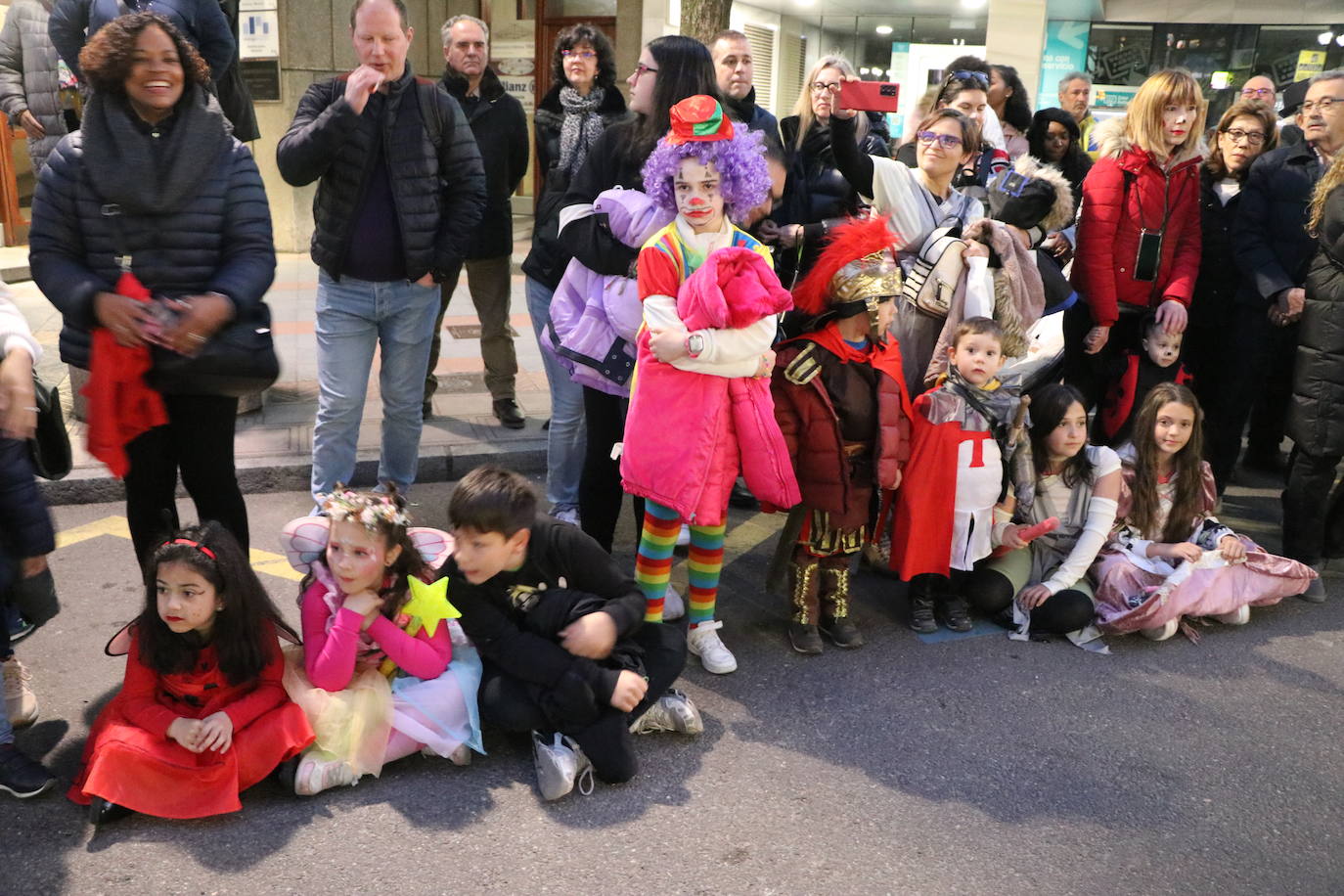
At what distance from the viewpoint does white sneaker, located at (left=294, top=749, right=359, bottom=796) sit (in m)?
3.03

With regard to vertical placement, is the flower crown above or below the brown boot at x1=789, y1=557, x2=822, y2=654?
above

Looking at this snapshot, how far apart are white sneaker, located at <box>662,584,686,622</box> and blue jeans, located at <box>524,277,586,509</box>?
663mm

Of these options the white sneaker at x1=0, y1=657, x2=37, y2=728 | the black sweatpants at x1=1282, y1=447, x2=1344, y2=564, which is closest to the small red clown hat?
the white sneaker at x1=0, y1=657, x2=37, y2=728

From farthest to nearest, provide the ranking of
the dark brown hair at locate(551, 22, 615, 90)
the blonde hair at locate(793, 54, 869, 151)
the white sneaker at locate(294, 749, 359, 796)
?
the dark brown hair at locate(551, 22, 615, 90) < the blonde hair at locate(793, 54, 869, 151) < the white sneaker at locate(294, 749, 359, 796)

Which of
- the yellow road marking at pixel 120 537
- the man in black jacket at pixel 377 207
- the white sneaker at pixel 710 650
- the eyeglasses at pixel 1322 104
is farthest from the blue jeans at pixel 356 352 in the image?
the eyeglasses at pixel 1322 104

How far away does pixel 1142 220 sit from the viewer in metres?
4.99

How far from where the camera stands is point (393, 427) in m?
4.82

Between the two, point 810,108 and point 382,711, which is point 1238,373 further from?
point 382,711

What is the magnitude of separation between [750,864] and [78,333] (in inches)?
93.7

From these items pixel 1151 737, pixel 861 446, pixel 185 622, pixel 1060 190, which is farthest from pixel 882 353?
pixel 185 622

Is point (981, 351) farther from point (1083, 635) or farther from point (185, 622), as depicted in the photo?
point (185, 622)

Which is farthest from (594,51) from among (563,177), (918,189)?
(918,189)

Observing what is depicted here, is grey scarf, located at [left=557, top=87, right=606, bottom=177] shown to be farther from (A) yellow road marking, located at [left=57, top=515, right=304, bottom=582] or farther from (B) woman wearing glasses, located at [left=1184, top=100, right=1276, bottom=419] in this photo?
(B) woman wearing glasses, located at [left=1184, top=100, right=1276, bottom=419]

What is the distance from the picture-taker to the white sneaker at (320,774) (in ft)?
9.95
